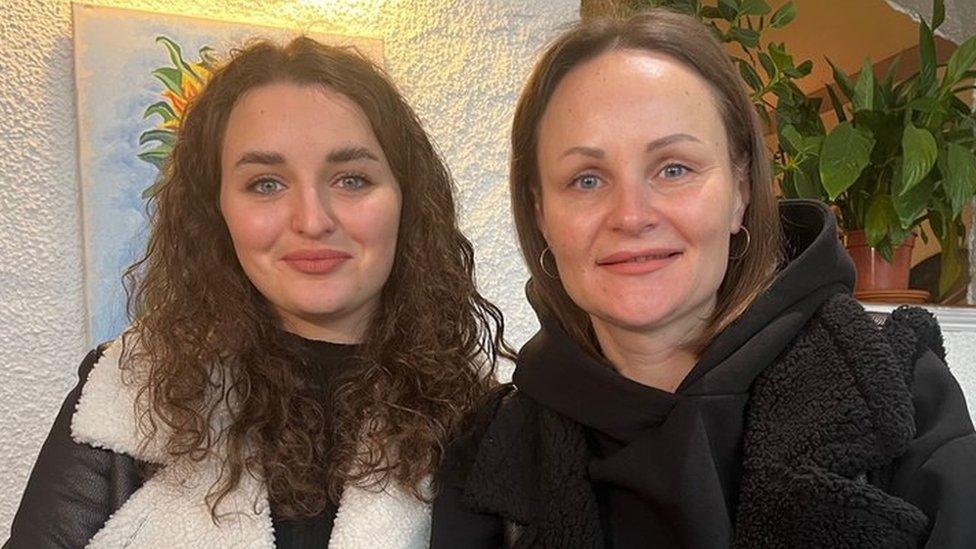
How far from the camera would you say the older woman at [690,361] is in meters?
0.93

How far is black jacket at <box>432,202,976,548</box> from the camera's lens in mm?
917

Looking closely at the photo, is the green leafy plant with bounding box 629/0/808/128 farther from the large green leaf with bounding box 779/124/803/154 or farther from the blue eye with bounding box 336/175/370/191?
the blue eye with bounding box 336/175/370/191

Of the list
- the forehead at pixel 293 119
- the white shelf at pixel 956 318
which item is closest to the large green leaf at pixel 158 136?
the forehead at pixel 293 119

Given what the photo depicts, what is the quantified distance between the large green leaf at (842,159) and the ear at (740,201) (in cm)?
109

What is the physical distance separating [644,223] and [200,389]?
0.67 metres

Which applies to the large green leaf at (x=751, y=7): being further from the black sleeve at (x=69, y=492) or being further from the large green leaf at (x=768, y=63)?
the black sleeve at (x=69, y=492)

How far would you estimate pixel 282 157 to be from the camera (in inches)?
49.3

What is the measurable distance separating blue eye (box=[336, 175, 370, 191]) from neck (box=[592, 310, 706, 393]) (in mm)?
395

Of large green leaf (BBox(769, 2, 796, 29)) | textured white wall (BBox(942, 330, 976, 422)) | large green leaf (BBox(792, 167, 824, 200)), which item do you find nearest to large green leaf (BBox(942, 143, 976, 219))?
large green leaf (BBox(792, 167, 824, 200))

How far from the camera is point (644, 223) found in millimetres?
1017

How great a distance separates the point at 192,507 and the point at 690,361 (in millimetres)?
676

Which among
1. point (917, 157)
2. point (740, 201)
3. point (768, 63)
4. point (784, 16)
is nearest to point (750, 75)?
point (768, 63)

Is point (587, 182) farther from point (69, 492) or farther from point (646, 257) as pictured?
point (69, 492)

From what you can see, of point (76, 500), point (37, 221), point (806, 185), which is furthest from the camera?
point (806, 185)
